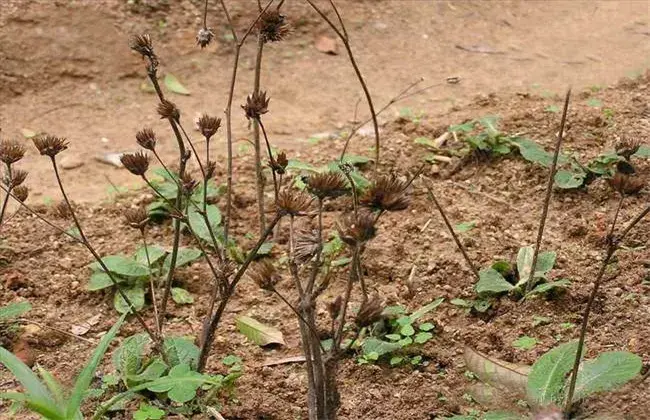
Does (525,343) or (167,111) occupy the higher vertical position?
(167,111)

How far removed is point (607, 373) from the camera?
214 centimetres

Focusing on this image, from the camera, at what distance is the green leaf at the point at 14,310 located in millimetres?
2684

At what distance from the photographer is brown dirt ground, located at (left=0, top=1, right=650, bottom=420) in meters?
2.54

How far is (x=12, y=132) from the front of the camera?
15.4 ft

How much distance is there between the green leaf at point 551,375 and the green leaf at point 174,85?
131 inches

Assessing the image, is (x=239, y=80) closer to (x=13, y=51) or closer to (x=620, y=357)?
(x=13, y=51)

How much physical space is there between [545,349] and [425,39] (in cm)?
366

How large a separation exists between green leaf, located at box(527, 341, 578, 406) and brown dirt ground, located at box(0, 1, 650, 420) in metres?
0.12

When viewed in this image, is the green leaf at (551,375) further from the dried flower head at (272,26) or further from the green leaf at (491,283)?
the dried flower head at (272,26)

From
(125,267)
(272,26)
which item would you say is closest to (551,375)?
(272,26)

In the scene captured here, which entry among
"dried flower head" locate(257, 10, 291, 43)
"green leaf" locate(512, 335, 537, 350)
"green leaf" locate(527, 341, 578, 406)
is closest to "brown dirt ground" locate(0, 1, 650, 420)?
"green leaf" locate(512, 335, 537, 350)

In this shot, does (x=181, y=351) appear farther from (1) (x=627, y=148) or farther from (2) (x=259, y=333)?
(1) (x=627, y=148)

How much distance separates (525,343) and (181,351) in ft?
2.97

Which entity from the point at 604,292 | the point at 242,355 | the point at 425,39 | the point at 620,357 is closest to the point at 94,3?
the point at 425,39
